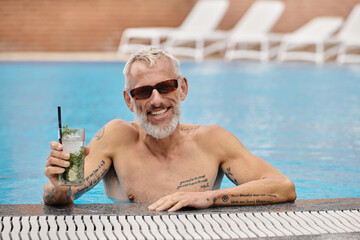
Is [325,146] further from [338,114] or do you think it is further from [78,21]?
[78,21]

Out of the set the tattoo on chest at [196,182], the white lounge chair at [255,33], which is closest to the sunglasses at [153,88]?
the tattoo on chest at [196,182]

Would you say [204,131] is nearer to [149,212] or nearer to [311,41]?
[149,212]

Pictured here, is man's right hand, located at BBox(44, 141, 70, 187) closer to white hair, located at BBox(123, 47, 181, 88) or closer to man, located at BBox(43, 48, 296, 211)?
man, located at BBox(43, 48, 296, 211)

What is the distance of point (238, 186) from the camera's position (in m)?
2.73

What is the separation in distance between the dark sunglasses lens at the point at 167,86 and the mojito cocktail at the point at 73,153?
0.58 metres

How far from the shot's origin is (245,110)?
7902 mm

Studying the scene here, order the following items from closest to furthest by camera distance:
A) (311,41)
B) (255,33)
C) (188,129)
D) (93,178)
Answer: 1. (93,178)
2. (188,129)
3. (311,41)
4. (255,33)

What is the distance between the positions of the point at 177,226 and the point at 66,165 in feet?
1.64

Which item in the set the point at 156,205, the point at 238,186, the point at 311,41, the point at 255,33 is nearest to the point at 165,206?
the point at 156,205

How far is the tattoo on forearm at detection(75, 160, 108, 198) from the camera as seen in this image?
2.80 meters

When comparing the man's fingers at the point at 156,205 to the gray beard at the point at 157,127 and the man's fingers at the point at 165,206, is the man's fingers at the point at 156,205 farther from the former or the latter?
the gray beard at the point at 157,127

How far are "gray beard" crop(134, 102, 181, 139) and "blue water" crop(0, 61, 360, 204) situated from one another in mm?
913

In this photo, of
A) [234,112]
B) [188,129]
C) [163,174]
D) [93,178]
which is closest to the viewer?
[93,178]

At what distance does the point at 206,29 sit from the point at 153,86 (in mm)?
12402
